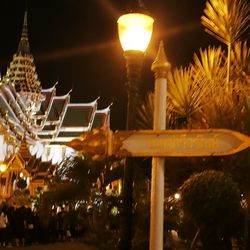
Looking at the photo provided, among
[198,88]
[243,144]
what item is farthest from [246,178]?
[243,144]

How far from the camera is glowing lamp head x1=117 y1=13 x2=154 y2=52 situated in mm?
5203

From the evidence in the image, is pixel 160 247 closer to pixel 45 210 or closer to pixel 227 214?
pixel 227 214

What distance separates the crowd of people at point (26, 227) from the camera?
14.4 metres

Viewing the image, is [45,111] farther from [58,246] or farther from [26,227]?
[58,246]

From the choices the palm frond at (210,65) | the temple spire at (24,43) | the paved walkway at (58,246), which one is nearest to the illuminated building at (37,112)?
the temple spire at (24,43)

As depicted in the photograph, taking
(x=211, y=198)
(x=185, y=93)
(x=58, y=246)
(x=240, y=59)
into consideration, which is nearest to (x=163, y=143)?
(x=211, y=198)

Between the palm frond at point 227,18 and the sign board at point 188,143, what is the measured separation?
5996 mm

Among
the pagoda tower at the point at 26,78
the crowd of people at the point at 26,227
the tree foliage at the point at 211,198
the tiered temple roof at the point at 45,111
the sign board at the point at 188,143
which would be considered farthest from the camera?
the pagoda tower at the point at 26,78

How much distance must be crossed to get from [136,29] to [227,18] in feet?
17.8

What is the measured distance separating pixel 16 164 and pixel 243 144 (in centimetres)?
2474

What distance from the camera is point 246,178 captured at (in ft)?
25.2

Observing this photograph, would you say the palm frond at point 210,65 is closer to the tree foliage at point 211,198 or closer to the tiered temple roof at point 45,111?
the tree foliage at point 211,198

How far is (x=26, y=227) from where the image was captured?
14867mm

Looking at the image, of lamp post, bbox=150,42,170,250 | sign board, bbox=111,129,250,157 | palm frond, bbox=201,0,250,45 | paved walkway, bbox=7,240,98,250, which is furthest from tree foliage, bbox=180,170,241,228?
paved walkway, bbox=7,240,98,250
